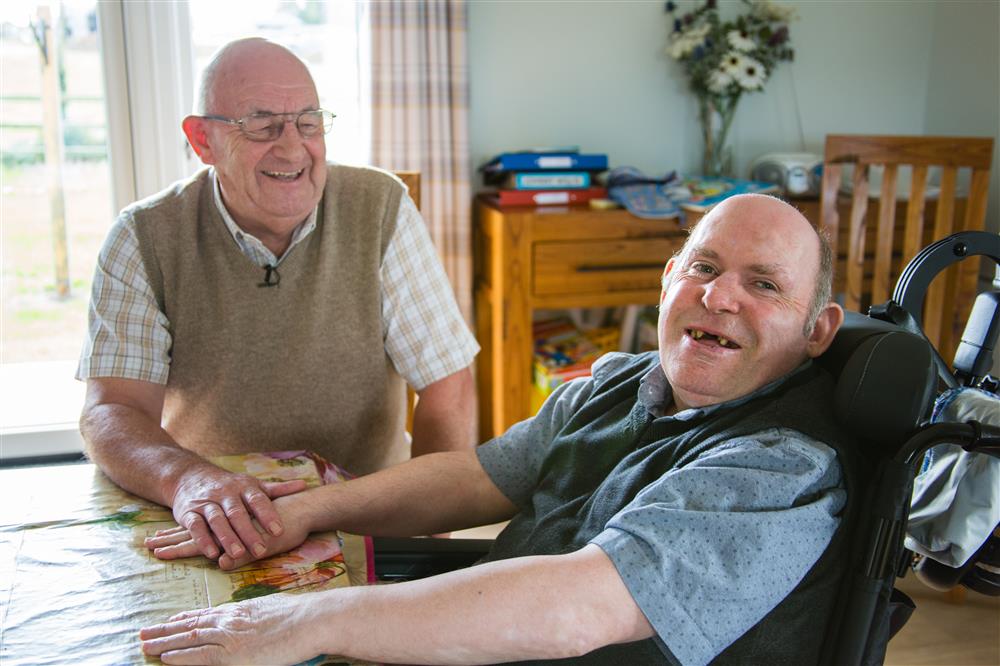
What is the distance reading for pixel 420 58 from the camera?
10.1 feet

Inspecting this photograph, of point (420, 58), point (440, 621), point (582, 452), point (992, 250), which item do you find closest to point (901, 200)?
point (420, 58)

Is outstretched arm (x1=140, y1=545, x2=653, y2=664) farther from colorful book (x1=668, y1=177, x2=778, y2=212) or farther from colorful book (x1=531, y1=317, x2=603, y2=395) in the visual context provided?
colorful book (x1=668, y1=177, x2=778, y2=212)

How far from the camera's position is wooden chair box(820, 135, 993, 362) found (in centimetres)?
276

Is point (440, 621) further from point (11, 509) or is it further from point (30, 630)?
point (11, 509)

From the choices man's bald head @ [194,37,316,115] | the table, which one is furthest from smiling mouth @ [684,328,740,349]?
man's bald head @ [194,37,316,115]

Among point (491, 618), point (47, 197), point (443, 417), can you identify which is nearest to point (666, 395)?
point (491, 618)

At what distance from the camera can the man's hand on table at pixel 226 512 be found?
3.83 feet

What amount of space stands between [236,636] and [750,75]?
2.81 m

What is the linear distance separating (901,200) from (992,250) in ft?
6.62

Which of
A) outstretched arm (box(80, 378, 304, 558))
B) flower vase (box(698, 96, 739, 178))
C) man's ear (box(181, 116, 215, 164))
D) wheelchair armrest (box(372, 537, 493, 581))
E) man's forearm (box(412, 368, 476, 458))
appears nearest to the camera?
outstretched arm (box(80, 378, 304, 558))

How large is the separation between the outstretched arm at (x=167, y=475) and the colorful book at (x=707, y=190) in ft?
6.18

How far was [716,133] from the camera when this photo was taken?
3457 mm

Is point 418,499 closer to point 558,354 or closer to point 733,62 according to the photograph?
point 558,354

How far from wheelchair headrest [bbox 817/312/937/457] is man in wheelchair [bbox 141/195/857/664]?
0.05 m
